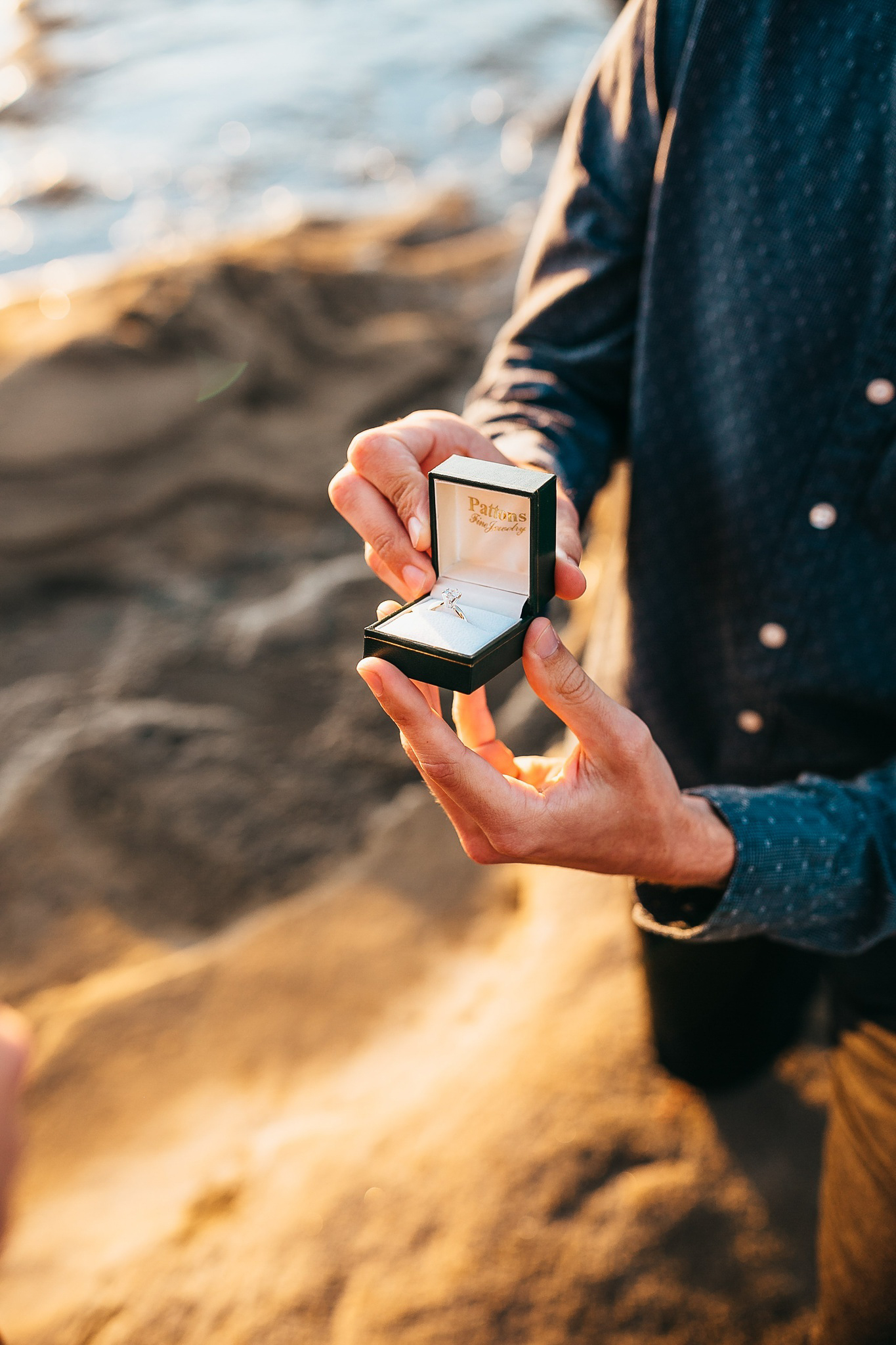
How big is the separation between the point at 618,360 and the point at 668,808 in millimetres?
871

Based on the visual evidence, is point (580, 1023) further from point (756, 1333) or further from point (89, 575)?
point (89, 575)

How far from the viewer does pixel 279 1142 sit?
1.86 m

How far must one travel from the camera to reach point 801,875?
122cm

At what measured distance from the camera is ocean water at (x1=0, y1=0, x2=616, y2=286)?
265 inches

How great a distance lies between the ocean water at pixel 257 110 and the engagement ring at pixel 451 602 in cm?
506

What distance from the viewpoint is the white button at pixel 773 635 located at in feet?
4.88

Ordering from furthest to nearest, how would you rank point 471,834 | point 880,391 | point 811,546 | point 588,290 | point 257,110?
point 257,110, point 588,290, point 811,546, point 880,391, point 471,834

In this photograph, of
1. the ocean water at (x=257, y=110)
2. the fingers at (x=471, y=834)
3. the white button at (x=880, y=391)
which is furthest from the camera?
the ocean water at (x=257, y=110)

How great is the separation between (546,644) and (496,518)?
0.20m

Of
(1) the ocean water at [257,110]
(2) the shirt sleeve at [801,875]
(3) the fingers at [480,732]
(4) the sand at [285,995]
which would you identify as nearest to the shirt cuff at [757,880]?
(2) the shirt sleeve at [801,875]

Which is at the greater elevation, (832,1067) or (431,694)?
(431,694)

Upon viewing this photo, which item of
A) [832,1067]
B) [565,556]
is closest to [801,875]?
[565,556]

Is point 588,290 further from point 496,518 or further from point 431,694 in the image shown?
point 431,694

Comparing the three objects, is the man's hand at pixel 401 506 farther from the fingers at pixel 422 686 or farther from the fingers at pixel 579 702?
the fingers at pixel 579 702
